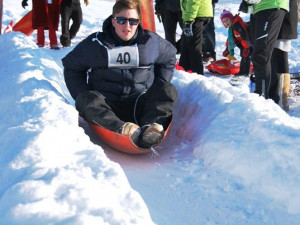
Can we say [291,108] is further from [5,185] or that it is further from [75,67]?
[5,185]

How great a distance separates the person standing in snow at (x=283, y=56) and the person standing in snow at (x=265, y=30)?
0.54 ft

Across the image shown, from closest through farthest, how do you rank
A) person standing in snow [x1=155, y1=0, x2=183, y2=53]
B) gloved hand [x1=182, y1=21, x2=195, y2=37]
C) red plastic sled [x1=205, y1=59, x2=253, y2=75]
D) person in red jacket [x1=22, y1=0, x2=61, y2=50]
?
gloved hand [x1=182, y1=21, x2=195, y2=37], person standing in snow [x1=155, y1=0, x2=183, y2=53], red plastic sled [x1=205, y1=59, x2=253, y2=75], person in red jacket [x1=22, y1=0, x2=61, y2=50]

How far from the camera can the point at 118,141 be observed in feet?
9.05

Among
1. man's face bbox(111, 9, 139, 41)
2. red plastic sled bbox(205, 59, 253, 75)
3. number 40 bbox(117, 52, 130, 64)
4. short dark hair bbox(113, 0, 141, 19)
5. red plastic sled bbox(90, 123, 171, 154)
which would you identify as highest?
short dark hair bbox(113, 0, 141, 19)

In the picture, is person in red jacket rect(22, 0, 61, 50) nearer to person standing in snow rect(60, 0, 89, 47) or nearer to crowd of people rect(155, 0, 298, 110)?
person standing in snow rect(60, 0, 89, 47)

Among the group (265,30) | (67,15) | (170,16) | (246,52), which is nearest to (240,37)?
(246,52)

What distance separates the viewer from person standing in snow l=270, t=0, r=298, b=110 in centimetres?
401

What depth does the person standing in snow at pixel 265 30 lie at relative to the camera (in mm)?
3797

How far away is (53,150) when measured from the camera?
2.05 meters

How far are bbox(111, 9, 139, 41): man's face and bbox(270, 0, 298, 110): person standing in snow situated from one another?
1.64 meters

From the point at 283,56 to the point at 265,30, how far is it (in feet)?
1.65

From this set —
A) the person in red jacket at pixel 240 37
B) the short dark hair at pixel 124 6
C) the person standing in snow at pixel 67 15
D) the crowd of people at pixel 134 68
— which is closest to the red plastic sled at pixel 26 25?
the person standing in snow at pixel 67 15

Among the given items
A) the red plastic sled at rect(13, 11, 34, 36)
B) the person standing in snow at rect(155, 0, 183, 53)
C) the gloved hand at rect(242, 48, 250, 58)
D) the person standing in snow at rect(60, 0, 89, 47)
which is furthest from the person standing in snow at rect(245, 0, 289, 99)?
the red plastic sled at rect(13, 11, 34, 36)

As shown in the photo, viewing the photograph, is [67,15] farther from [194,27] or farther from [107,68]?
[107,68]
